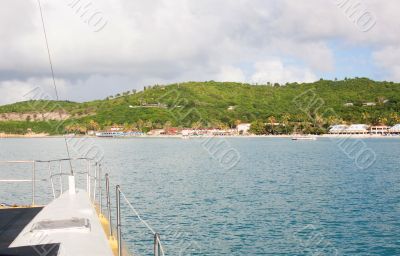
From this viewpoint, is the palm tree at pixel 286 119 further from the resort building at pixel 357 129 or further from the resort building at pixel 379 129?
the resort building at pixel 379 129

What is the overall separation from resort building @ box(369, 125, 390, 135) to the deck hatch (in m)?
193

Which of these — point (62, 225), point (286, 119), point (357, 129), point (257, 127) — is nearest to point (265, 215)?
point (62, 225)

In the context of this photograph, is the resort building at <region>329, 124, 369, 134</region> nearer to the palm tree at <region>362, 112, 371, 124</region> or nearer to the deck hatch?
the palm tree at <region>362, 112, 371, 124</region>

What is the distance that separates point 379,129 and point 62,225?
19770 cm

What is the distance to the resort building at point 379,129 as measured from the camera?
186125 mm

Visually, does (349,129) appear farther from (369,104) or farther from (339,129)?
(369,104)

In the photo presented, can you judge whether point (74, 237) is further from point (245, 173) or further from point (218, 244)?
point (245, 173)

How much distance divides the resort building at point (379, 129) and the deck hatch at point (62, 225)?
192939mm

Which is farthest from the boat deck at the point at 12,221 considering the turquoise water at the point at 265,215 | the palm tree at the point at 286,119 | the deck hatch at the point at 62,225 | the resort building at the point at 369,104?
the resort building at the point at 369,104

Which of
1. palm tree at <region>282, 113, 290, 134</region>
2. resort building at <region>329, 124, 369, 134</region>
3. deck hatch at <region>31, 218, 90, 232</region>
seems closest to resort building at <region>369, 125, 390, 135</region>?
resort building at <region>329, 124, 369, 134</region>

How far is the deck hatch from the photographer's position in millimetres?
6223

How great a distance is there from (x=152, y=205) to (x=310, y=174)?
79.1ft

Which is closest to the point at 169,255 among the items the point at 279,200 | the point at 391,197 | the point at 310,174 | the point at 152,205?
the point at 152,205

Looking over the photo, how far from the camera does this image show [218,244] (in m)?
16.5
